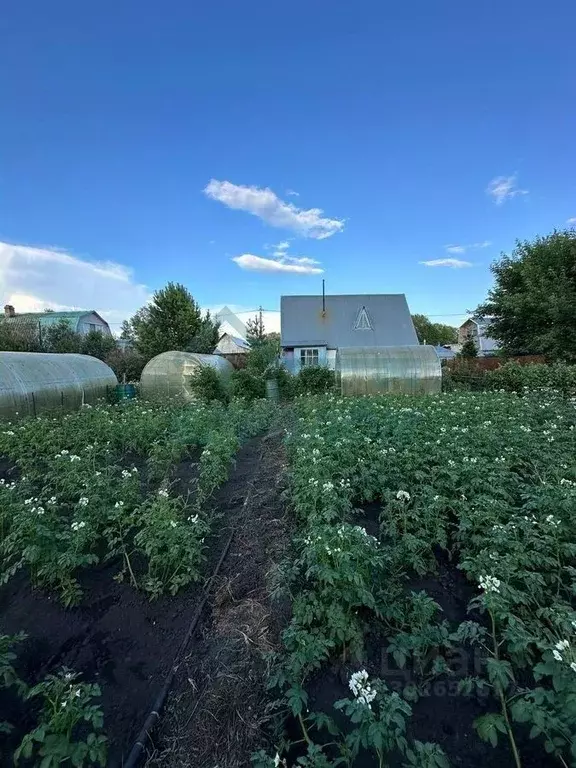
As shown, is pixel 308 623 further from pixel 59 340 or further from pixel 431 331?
pixel 431 331

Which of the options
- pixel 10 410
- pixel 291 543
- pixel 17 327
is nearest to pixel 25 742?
pixel 291 543

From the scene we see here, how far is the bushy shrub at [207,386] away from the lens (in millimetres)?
14492

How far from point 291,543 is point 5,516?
270 cm

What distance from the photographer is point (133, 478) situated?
4.15 metres

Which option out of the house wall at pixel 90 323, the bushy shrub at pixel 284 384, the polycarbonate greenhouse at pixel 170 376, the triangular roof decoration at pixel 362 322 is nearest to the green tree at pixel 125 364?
the polycarbonate greenhouse at pixel 170 376

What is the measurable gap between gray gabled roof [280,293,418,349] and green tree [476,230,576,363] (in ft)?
17.1

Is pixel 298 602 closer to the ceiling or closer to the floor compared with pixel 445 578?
closer to the ceiling

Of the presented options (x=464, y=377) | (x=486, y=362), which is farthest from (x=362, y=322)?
(x=464, y=377)

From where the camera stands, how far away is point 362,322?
2450cm

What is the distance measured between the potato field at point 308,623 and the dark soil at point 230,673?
0.01 meters

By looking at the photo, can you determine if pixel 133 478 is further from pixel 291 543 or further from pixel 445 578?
Answer: pixel 445 578

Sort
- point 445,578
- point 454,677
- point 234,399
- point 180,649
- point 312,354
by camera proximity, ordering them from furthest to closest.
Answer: point 312,354 < point 234,399 < point 445,578 < point 180,649 < point 454,677

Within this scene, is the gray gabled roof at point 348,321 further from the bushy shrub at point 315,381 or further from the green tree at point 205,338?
the bushy shrub at point 315,381

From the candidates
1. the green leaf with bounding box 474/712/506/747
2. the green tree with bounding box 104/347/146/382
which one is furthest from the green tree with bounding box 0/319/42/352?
the green leaf with bounding box 474/712/506/747
